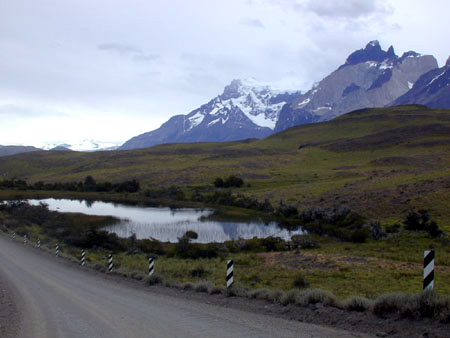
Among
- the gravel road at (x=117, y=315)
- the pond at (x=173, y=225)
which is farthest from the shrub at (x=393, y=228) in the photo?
the gravel road at (x=117, y=315)

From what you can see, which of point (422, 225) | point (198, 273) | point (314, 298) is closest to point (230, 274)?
point (314, 298)

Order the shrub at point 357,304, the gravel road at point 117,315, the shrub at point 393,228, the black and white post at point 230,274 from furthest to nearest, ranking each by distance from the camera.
→ the shrub at point 393,228 → the black and white post at point 230,274 → the shrub at point 357,304 → the gravel road at point 117,315

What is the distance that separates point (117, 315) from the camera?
11.8 metres

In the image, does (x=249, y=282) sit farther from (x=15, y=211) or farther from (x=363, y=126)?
(x=363, y=126)

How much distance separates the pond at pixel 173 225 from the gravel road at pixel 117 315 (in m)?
24.8

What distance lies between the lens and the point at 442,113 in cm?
16788

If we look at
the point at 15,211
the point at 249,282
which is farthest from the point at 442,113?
the point at 249,282

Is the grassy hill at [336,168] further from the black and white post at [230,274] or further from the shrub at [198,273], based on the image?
the black and white post at [230,274]

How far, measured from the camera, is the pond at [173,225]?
145 ft

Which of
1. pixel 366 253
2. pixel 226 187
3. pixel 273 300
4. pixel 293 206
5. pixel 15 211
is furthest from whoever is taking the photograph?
pixel 226 187

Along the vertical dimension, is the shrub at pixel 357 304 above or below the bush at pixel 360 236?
above

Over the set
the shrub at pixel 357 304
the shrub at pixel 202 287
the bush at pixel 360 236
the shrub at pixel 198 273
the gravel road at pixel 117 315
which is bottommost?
the bush at pixel 360 236

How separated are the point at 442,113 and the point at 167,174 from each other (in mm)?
120559

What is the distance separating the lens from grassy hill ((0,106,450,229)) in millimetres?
50656
